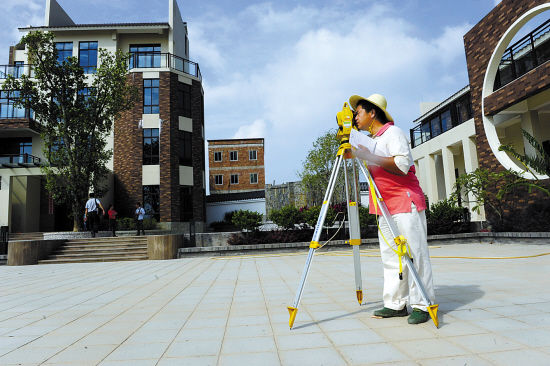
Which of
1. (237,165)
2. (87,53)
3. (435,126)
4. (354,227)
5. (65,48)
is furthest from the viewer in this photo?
(237,165)

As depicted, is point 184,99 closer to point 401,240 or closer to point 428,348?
point 401,240

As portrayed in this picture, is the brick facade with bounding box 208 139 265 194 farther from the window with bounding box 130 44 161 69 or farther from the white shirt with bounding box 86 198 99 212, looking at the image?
the white shirt with bounding box 86 198 99 212

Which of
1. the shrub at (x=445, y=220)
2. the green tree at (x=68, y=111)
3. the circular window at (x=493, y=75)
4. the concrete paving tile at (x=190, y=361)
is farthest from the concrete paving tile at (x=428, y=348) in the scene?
the green tree at (x=68, y=111)

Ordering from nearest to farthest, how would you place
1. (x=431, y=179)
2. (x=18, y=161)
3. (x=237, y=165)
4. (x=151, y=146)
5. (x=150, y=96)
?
(x=18, y=161), (x=431, y=179), (x=151, y=146), (x=150, y=96), (x=237, y=165)

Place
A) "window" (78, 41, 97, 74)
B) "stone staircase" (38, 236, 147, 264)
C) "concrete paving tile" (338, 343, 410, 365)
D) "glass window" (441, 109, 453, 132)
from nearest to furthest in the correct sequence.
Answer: "concrete paving tile" (338, 343, 410, 365)
"stone staircase" (38, 236, 147, 264)
"glass window" (441, 109, 453, 132)
"window" (78, 41, 97, 74)

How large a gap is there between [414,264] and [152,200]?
20018mm

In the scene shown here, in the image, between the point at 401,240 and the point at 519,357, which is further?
the point at 401,240

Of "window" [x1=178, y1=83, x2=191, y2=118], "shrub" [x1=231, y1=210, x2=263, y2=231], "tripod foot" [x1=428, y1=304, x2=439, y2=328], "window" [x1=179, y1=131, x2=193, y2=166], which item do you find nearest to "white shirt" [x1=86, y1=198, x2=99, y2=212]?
"shrub" [x1=231, y1=210, x2=263, y2=231]

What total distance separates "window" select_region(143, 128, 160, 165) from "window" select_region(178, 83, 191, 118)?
2.37m

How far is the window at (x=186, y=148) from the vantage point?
21.9m

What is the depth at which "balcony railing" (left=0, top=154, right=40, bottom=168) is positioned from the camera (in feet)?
63.0

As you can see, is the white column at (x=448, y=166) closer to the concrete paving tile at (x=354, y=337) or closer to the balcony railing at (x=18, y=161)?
the concrete paving tile at (x=354, y=337)

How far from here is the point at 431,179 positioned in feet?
67.9

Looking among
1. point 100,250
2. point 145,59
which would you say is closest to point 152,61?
point 145,59
